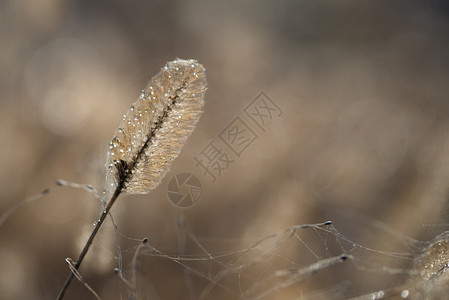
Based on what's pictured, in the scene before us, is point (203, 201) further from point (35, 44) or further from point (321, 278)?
point (35, 44)

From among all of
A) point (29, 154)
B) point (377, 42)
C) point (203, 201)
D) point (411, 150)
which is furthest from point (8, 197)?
point (377, 42)

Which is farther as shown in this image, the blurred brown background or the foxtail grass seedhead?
the blurred brown background

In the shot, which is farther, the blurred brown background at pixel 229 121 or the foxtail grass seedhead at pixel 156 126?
the blurred brown background at pixel 229 121

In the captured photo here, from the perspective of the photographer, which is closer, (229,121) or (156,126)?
(156,126)
